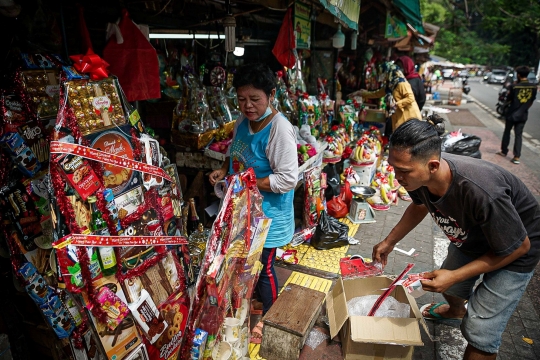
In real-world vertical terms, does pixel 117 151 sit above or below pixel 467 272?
above

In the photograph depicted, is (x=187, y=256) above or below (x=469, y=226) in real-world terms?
below

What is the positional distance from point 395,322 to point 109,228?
185 cm

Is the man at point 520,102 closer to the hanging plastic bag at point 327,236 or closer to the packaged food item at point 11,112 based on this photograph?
the hanging plastic bag at point 327,236

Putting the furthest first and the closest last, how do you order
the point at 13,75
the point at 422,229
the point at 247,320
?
the point at 422,229, the point at 247,320, the point at 13,75

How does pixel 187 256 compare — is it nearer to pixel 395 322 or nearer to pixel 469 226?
pixel 395 322

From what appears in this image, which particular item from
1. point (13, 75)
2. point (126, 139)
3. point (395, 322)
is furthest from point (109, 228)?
point (395, 322)

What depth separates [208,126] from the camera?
12.9 feet

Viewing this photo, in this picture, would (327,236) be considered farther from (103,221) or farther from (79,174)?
(79,174)

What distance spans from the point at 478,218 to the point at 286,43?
292 centimetres

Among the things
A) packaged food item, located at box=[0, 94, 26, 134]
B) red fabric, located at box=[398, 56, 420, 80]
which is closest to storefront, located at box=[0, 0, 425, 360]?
packaged food item, located at box=[0, 94, 26, 134]

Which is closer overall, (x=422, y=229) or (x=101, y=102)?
(x=101, y=102)

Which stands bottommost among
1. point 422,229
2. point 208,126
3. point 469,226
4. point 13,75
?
point 422,229

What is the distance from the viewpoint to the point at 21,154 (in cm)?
185

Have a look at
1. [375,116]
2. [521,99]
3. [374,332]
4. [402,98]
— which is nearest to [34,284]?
[374,332]
